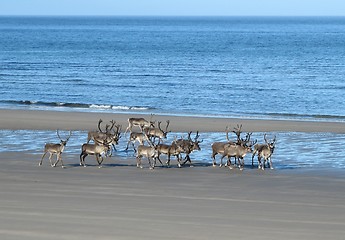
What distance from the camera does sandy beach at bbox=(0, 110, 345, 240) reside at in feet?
42.4

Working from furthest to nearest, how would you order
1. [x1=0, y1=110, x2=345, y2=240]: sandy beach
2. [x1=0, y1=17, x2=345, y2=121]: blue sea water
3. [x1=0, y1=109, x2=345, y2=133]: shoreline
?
1. [x1=0, y1=17, x2=345, y2=121]: blue sea water
2. [x1=0, y1=109, x2=345, y2=133]: shoreline
3. [x1=0, y1=110, x2=345, y2=240]: sandy beach

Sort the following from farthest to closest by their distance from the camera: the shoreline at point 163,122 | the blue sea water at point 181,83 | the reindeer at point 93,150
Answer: the blue sea water at point 181,83 < the shoreline at point 163,122 < the reindeer at point 93,150

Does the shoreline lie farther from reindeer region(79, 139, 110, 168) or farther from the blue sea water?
reindeer region(79, 139, 110, 168)

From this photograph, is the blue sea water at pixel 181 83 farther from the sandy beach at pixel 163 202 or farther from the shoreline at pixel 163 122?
the sandy beach at pixel 163 202

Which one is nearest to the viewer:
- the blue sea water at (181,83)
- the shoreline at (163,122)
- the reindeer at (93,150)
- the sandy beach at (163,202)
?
the sandy beach at (163,202)

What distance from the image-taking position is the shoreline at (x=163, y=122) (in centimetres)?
2753

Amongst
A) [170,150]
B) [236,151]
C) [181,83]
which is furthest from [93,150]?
[181,83]

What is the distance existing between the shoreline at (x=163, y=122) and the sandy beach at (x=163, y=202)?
648 centimetres

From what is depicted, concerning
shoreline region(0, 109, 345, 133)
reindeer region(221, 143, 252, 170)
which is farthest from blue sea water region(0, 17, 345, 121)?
reindeer region(221, 143, 252, 170)

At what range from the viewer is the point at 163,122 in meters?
29.2

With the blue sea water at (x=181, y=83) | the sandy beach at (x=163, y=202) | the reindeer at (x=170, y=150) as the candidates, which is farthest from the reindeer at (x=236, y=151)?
the blue sea water at (x=181, y=83)

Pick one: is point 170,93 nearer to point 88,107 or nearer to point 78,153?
point 88,107

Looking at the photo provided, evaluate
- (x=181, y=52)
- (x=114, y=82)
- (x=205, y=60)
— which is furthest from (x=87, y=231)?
(x=181, y=52)

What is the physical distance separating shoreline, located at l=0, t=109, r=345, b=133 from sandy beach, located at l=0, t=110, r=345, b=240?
21.3 feet
